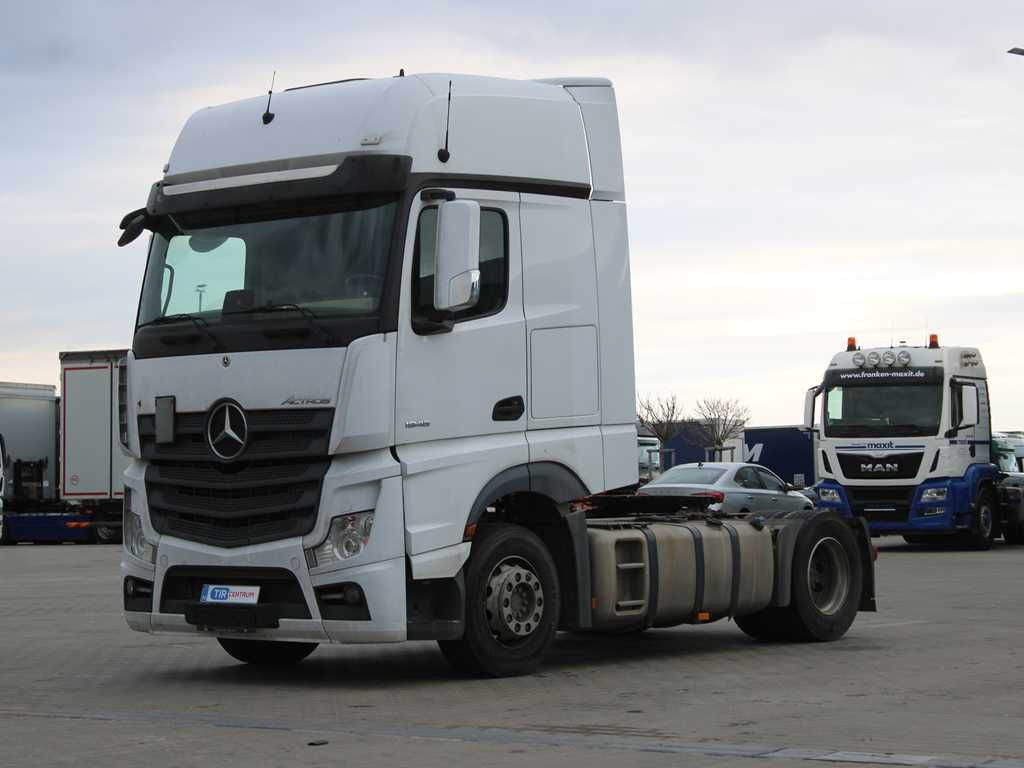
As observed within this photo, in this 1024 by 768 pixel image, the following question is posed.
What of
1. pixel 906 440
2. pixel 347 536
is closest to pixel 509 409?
pixel 347 536

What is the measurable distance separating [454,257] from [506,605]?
2.36 meters

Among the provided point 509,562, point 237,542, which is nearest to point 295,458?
point 237,542

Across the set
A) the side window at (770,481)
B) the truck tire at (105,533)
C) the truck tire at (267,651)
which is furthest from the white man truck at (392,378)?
the truck tire at (105,533)

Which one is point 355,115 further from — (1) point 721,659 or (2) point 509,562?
(1) point 721,659

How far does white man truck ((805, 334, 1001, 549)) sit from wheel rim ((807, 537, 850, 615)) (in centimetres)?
1610

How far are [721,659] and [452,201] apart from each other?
167 inches

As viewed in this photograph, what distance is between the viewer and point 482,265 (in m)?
11.4

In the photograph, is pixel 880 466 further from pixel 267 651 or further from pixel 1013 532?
pixel 267 651

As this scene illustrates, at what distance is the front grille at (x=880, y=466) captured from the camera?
30092mm

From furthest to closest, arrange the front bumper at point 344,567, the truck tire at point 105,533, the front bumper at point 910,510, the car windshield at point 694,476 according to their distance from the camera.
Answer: the truck tire at point 105,533 → the front bumper at point 910,510 → the car windshield at point 694,476 → the front bumper at point 344,567

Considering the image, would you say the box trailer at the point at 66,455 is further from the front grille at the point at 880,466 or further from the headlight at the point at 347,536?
the headlight at the point at 347,536

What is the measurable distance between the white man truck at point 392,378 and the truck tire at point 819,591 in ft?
5.21

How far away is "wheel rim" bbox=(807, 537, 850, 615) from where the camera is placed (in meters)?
14.3

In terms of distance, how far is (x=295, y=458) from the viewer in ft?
35.8
